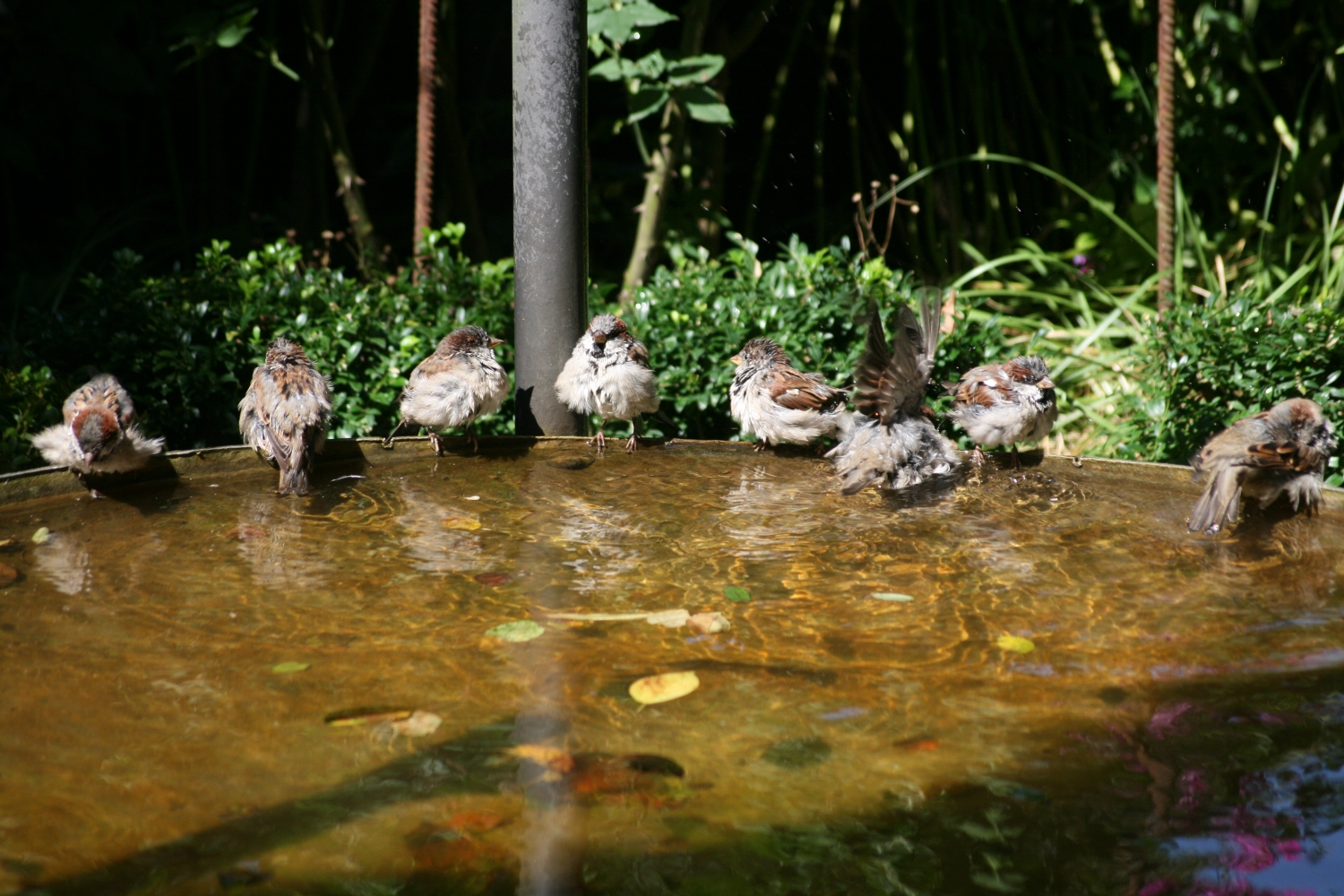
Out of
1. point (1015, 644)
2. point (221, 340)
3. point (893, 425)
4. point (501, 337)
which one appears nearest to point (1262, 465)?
point (893, 425)

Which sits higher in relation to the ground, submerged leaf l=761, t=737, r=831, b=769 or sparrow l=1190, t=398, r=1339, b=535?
sparrow l=1190, t=398, r=1339, b=535

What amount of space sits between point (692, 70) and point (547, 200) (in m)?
2.31

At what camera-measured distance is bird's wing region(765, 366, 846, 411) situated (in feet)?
16.2

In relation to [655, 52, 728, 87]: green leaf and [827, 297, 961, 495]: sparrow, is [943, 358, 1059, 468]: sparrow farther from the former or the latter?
[655, 52, 728, 87]: green leaf

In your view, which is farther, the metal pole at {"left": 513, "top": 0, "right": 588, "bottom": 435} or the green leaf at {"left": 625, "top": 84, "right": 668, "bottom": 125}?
the green leaf at {"left": 625, "top": 84, "right": 668, "bottom": 125}

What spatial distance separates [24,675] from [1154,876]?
7.32ft

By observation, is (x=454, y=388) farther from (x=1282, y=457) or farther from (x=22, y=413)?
(x=1282, y=457)

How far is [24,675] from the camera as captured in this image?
2486 millimetres

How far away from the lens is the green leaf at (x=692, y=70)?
265 inches

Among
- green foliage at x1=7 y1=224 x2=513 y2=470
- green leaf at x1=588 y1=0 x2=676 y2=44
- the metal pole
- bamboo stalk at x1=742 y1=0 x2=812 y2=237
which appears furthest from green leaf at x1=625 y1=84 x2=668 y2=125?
Result: bamboo stalk at x1=742 y1=0 x2=812 y2=237

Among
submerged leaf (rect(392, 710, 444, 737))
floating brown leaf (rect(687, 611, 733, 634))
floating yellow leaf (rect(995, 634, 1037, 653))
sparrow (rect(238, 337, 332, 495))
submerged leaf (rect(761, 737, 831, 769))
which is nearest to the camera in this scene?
submerged leaf (rect(761, 737, 831, 769))

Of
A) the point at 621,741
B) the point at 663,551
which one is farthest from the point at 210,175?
the point at 621,741

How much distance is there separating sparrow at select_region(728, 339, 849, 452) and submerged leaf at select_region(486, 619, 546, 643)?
2.31 metres

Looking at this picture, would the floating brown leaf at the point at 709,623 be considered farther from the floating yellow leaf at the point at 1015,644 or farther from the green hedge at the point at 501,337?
the green hedge at the point at 501,337
